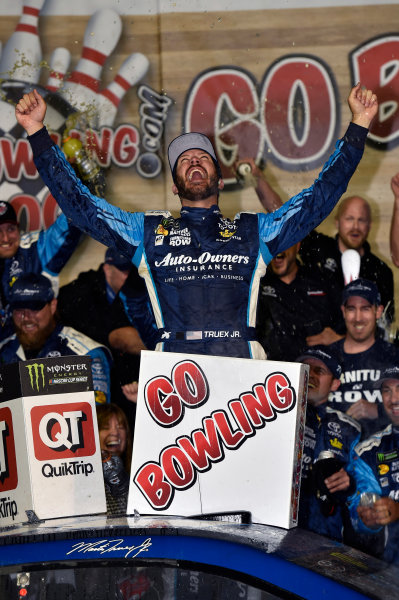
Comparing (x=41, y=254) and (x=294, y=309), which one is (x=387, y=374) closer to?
(x=294, y=309)

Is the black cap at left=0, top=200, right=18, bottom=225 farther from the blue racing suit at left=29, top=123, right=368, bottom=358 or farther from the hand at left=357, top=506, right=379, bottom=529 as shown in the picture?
the hand at left=357, top=506, right=379, bottom=529

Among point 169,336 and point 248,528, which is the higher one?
point 169,336

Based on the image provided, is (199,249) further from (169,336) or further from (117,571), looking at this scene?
(117,571)

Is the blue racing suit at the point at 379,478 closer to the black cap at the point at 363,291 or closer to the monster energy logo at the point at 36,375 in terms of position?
the black cap at the point at 363,291

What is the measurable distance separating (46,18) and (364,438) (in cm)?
350

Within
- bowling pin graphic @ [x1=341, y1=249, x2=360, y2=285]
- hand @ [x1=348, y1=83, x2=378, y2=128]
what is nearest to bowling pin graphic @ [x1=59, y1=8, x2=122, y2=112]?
bowling pin graphic @ [x1=341, y1=249, x2=360, y2=285]

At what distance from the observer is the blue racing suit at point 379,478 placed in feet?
13.7

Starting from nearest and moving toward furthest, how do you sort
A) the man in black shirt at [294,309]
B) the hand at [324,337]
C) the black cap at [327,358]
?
the black cap at [327,358]
the hand at [324,337]
the man in black shirt at [294,309]

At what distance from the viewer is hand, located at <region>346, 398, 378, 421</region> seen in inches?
191

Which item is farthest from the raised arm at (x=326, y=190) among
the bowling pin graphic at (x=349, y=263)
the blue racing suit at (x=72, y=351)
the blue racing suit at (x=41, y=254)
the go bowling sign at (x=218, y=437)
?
the blue racing suit at (x=41, y=254)

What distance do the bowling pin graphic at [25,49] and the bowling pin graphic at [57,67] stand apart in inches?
3.5

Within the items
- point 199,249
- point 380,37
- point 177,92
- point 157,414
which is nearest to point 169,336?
point 199,249

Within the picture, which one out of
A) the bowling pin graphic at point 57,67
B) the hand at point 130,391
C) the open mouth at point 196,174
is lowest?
Answer: the hand at point 130,391

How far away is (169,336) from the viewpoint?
12.0 ft
